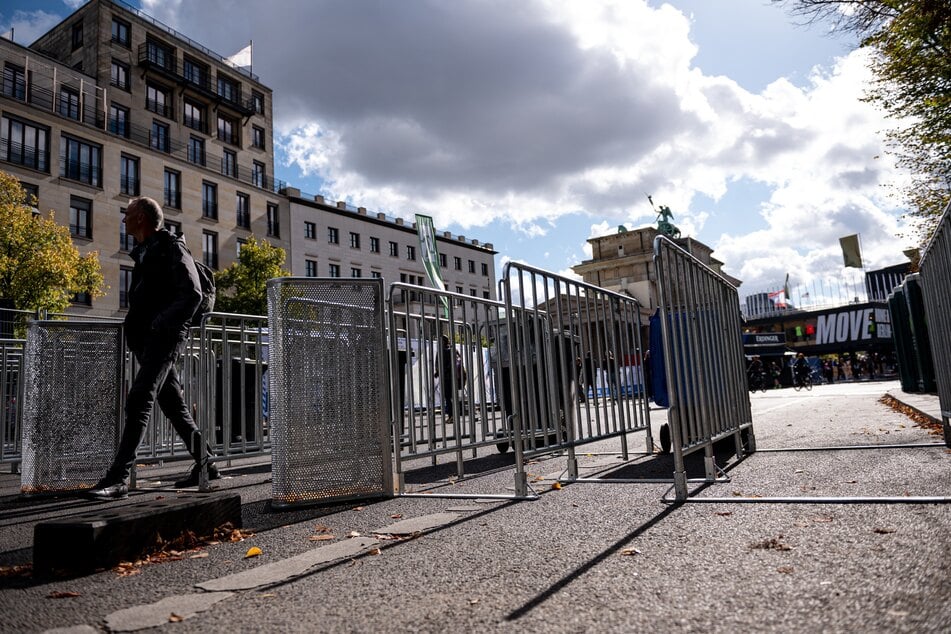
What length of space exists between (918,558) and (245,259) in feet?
126

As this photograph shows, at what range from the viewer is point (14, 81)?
3319 cm

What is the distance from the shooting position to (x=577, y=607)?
83.7 inches

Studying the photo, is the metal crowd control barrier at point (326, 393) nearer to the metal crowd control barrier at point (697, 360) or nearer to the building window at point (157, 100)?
the metal crowd control barrier at point (697, 360)

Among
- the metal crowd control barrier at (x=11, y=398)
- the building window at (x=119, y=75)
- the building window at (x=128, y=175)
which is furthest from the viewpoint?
the building window at (x=119, y=75)

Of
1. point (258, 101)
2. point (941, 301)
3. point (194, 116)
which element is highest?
point (258, 101)

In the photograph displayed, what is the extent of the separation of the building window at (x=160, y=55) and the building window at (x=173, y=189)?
21.9 feet

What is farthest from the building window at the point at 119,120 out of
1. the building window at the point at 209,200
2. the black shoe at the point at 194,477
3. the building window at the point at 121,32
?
the black shoe at the point at 194,477

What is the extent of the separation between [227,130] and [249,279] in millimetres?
14118

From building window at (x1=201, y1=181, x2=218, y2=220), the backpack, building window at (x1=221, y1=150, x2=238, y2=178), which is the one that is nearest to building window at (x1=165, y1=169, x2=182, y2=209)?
building window at (x1=201, y1=181, x2=218, y2=220)

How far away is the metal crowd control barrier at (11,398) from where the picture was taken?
318 inches

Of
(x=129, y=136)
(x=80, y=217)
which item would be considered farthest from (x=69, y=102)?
(x=80, y=217)

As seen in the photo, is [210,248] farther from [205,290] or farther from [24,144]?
[205,290]

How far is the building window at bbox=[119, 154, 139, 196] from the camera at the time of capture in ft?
122

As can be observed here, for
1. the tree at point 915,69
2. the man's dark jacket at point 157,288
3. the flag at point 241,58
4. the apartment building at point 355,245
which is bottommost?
the man's dark jacket at point 157,288
